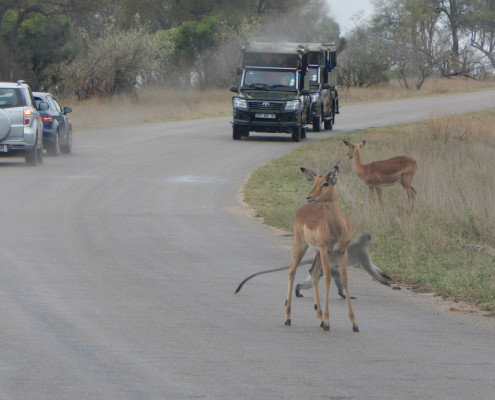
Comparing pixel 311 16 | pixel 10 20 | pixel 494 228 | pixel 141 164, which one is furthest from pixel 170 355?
pixel 311 16

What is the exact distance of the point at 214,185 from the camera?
1897 cm

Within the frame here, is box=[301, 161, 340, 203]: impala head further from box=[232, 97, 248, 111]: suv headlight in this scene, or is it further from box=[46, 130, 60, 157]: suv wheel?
box=[232, 97, 248, 111]: suv headlight

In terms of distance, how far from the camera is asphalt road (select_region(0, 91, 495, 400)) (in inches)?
237

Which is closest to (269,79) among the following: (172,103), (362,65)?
(172,103)

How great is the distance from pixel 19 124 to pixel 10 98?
773 millimetres

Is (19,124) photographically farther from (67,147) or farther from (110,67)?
(110,67)

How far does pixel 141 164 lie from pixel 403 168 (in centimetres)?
815

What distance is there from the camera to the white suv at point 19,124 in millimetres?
21438

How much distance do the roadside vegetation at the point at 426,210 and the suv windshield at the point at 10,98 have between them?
5.67 metres

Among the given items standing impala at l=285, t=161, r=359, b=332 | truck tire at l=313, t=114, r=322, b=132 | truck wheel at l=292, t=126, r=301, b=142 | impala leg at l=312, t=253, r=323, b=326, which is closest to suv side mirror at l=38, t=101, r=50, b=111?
truck wheel at l=292, t=126, r=301, b=142

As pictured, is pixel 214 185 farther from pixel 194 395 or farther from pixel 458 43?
pixel 458 43

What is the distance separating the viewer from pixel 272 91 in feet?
97.3

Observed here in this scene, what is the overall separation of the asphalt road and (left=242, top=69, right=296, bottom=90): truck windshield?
14096 millimetres

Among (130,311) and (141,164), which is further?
(141,164)
